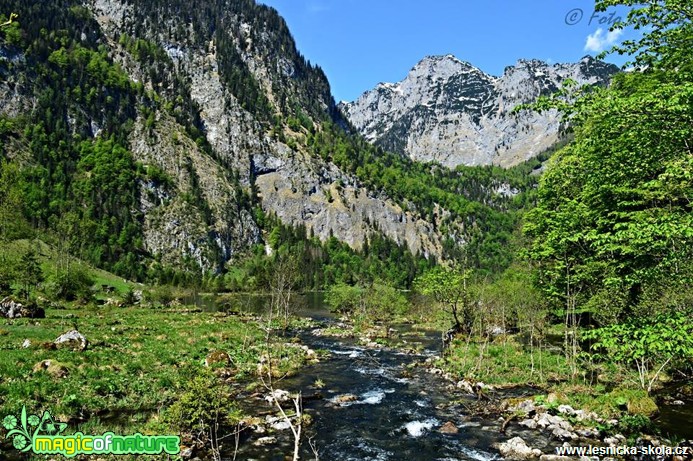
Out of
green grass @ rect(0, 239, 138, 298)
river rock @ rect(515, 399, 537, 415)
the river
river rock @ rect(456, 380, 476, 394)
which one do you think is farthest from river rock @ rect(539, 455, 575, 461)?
green grass @ rect(0, 239, 138, 298)

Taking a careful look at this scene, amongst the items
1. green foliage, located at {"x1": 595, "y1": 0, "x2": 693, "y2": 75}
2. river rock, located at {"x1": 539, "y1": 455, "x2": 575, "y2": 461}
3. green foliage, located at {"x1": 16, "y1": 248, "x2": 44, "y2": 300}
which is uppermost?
green foliage, located at {"x1": 595, "y1": 0, "x2": 693, "y2": 75}

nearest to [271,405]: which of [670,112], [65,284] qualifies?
[670,112]

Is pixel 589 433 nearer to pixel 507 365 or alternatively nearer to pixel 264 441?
pixel 264 441

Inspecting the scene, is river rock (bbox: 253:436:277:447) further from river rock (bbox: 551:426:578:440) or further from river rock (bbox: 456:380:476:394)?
river rock (bbox: 456:380:476:394)

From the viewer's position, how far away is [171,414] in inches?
656

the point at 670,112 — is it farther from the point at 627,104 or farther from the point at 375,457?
the point at 375,457

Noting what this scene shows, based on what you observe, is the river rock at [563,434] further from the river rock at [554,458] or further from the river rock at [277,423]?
the river rock at [277,423]

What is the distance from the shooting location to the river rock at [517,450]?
16.9 meters

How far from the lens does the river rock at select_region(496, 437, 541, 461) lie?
16.9m

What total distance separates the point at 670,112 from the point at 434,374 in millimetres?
26891

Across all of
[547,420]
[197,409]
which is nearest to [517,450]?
[547,420]

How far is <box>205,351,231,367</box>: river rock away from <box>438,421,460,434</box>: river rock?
17.3m

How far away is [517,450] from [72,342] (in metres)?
27.1

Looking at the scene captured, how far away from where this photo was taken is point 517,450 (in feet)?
57.1
